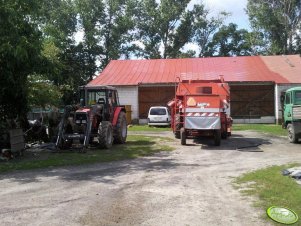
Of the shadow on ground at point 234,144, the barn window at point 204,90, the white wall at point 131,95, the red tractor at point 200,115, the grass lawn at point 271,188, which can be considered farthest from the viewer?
the white wall at point 131,95

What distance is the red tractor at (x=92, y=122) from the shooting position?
16.7 meters

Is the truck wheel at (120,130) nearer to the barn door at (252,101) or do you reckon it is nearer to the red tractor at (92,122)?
the red tractor at (92,122)

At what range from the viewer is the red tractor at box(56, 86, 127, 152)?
1666cm

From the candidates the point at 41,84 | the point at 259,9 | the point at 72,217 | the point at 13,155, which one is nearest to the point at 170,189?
the point at 72,217

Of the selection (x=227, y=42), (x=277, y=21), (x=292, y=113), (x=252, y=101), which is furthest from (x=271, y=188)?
(x=227, y=42)

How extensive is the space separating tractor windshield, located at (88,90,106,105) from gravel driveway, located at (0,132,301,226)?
4552mm

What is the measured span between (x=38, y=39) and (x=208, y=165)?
6865 mm

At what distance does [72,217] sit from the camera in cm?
730

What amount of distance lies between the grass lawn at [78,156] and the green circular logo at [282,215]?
738 cm

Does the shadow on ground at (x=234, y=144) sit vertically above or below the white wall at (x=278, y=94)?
below

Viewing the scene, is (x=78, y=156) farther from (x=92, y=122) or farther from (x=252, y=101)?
(x=252, y=101)

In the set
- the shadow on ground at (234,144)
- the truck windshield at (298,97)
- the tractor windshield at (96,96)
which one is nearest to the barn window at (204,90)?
the shadow on ground at (234,144)

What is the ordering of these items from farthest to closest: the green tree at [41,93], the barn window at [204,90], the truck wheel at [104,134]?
1. the green tree at [41,93]
2. the barn window at [204,90]
3. the truck wheel at [104,134]

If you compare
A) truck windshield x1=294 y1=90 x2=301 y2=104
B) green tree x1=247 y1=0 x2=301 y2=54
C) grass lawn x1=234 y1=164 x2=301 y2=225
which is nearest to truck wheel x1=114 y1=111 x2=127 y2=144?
truck windshield x1=294 y1=90 x2=301 y2=104
